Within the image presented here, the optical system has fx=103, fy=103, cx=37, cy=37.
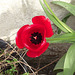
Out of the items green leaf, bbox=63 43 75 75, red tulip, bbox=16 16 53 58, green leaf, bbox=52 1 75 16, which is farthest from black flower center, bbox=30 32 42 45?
green leaf, bbox=52 1 75 16

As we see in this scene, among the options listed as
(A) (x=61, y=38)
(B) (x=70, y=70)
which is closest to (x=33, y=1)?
(A) (x=61, y=38)

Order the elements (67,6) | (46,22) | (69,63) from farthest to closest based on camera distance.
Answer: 1. (67,6)
2. (69,63)
3. (46,22)

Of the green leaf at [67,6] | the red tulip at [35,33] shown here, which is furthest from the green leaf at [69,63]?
the green leaf at [67,6]

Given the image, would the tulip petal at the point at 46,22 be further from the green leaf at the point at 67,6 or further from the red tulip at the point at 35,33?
the green leaf at the point at 67,6

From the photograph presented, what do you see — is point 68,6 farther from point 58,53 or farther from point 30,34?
point 58,53

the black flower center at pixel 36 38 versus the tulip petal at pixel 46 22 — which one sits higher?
the tulip petal at pixel 46 22

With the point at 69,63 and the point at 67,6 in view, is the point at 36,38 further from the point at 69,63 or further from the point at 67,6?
the point at 67,6

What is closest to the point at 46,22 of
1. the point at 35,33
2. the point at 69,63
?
the point at 35,33

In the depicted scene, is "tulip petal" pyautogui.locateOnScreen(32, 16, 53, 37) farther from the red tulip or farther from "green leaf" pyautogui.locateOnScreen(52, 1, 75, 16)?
"green leaf" pyautogui.locateOnScreen(52, 1, 75, 16)
